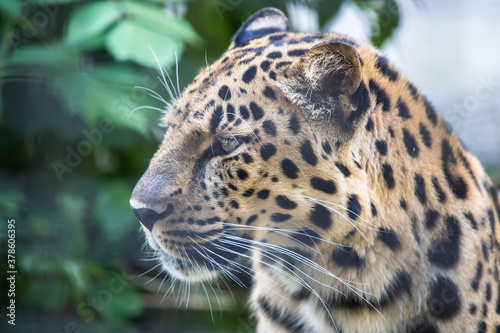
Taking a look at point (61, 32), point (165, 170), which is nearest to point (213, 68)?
point (165, 170)

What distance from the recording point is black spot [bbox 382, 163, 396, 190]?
1073 millimetres

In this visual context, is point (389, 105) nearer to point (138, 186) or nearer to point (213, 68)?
point (213, 68)

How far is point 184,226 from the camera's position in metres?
1.10

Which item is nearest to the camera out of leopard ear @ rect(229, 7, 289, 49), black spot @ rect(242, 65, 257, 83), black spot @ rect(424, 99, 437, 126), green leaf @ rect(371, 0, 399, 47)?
black spot @ rect(242, 65, 257, 83)

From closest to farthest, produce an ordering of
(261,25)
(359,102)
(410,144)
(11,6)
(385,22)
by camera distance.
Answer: (359,102) → (410,144) → (261,25) → (11,6) → (385,22)

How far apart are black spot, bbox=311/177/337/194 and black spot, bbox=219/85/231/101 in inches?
9.5

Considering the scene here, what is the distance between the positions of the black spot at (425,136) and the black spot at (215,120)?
1.46ft

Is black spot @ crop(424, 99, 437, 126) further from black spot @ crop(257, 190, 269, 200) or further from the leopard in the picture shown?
black spot @ crop(257, 190, 269, 200)

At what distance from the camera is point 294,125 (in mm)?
1071

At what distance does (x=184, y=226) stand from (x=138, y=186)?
0.13 metres

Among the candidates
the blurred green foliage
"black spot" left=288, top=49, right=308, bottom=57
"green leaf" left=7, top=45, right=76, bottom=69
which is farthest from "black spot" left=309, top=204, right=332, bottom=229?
"green leaf" left=7, top=45, right=76, bottom=69

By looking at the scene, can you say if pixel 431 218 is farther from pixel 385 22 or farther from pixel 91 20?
pixel 91 20

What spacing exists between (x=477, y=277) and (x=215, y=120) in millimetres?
654

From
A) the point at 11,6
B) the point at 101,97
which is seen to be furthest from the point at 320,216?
the point at 11,6
